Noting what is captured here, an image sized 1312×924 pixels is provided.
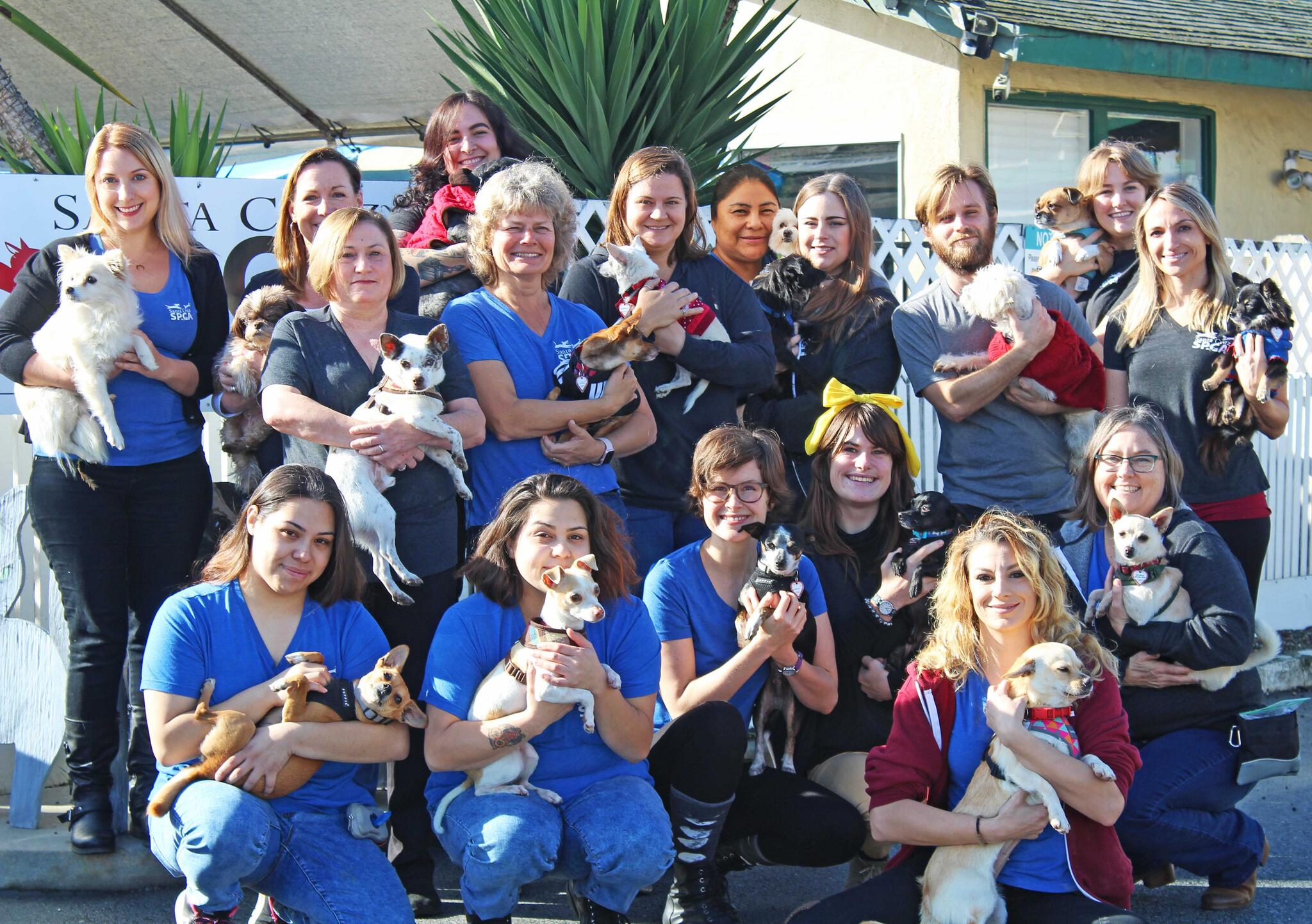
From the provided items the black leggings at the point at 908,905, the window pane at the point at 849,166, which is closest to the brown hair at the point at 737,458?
the black leggings at the point at 908,905

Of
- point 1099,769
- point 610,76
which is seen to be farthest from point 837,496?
point 610,76

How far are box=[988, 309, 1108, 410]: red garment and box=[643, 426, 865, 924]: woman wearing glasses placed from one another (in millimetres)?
994

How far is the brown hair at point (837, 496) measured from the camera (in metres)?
3.70

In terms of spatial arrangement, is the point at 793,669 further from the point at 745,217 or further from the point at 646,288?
the point at 745,217

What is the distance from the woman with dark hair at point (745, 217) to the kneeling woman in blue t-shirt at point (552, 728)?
1.67 metres

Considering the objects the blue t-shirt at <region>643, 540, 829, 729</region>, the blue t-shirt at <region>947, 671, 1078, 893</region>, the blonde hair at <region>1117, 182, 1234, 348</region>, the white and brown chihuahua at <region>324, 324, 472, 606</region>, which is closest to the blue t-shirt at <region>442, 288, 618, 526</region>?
the white and brown chihuahua at <region>324, 324, 472, 606</region>

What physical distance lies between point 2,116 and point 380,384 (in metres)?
3.59

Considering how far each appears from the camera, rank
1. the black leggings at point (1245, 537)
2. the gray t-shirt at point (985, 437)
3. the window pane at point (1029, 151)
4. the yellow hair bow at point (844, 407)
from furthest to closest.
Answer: the window pane at point (1029, 151)
the black leggings at point (1245, 537)
the gray t-shirt at point (985, 437)
the yellow hair bow at point (844, 407)

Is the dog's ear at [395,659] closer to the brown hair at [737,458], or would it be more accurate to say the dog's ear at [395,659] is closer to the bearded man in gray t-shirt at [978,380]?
the brown hair at [737,458]

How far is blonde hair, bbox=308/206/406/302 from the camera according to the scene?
11.1 feet

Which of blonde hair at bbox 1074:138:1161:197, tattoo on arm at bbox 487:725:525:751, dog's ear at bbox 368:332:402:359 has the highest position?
blonde hair at bbox 1074:138:1161:197

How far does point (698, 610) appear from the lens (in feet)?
11.4

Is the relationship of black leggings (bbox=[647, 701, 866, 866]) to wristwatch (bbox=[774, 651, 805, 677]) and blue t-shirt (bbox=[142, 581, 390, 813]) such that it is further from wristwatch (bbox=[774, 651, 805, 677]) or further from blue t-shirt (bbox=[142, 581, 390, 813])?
blue t-shirt (bbox=[142, 581, 390, 813])

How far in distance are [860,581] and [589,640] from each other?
3.29ft
